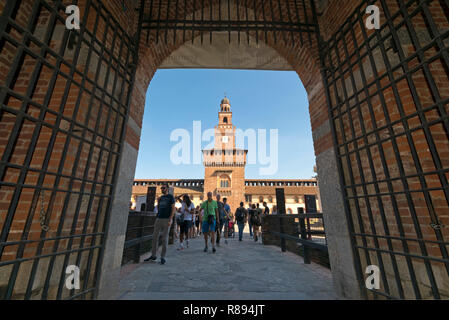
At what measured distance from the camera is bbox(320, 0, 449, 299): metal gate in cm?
175

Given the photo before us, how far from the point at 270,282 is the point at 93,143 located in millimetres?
3195

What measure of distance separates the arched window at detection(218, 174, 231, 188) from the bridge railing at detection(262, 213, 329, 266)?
27.2 m

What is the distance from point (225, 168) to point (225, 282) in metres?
32.8

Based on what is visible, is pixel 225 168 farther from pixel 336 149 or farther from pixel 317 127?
pixel 336 149

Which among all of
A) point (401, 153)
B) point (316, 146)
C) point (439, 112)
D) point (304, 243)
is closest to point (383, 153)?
point (401, 153)

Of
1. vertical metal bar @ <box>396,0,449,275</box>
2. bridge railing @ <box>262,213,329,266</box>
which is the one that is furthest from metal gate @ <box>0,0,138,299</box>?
bridge railing @ <box>262,213,329,266</box>

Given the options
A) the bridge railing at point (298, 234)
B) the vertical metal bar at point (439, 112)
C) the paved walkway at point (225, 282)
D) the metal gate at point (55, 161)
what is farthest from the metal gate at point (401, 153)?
the metal gate at point (55, 161)

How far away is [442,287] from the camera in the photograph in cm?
172

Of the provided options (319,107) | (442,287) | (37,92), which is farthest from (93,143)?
(442,287)

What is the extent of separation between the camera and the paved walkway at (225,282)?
2.42m

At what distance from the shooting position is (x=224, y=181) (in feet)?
116

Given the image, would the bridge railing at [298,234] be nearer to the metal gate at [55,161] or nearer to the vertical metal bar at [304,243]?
the vertical metal bar at [304,243]

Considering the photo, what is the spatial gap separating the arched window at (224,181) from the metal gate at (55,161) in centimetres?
3242
